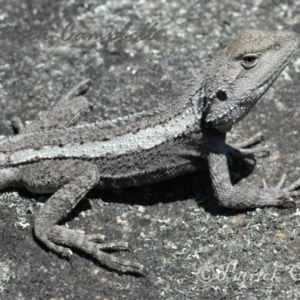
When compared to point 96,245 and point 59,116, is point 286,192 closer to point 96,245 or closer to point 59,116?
point 96,245

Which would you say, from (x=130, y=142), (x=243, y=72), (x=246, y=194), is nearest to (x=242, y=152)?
(x=246, y=194)

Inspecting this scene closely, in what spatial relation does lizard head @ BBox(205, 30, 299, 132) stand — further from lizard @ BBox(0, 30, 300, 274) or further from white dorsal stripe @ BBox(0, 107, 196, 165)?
white dorsal stripe @ BBox(0, 107, 196, 165)

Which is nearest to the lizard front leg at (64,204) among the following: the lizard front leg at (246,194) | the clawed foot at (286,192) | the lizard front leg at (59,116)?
the lizard front leg at (59,116)

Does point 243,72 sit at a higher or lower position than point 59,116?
higher

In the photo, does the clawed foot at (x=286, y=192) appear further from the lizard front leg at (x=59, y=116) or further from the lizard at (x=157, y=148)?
the lizard front leg at (x=59, y=116)


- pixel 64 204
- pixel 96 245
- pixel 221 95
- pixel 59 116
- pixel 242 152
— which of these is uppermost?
pixel 221 95

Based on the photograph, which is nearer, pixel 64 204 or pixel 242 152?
pixel 64 204

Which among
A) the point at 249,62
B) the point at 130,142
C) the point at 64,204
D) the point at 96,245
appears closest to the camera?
the point at 96,245
